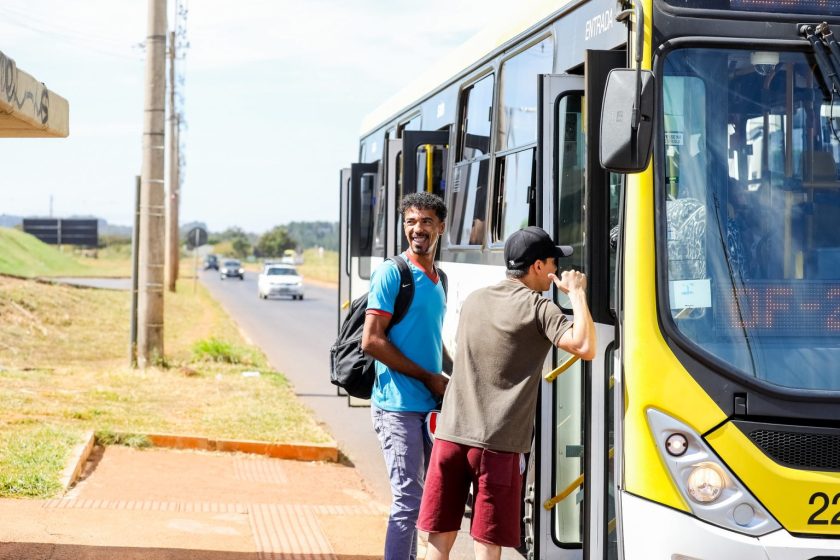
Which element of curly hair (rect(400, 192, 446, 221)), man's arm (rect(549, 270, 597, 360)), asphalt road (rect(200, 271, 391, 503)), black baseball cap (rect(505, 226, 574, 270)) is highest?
curly hair (rect(400, 192, 446, 221))

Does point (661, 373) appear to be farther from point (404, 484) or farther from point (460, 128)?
point (460, 128)

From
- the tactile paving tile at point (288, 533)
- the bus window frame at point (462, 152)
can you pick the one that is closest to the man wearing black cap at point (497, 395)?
the tactile paving tile at point (288, 533)

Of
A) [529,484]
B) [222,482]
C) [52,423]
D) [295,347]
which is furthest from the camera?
[295,347]

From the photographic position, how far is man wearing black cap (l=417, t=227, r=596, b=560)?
507 cm

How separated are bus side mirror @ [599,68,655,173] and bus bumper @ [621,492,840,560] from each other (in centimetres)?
133

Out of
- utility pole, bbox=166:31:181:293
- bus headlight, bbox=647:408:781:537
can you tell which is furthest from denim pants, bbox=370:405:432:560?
utility pole, bbox=166:31:181:293

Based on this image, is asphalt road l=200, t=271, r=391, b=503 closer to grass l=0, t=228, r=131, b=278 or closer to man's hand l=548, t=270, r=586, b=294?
man's hand l=548, t=270, r=586, b=294

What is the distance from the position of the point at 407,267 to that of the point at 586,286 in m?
0.98

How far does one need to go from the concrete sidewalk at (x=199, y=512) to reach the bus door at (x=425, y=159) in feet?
7.98

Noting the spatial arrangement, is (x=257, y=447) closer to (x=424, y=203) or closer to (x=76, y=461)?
(x=76, y=461)

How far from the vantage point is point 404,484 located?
18.8 feet

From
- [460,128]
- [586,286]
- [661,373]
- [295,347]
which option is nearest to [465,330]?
[586,286]

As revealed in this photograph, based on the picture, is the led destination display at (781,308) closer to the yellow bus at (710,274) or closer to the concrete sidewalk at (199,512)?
the yellow bus at (710,274)

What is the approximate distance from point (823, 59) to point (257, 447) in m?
6.92
